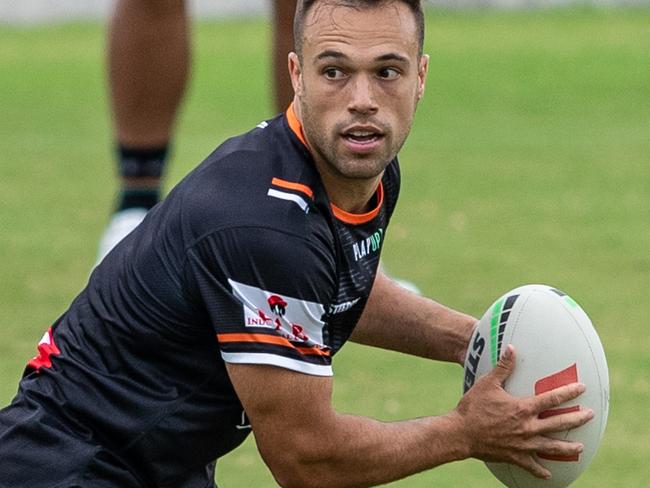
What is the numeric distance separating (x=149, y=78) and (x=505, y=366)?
7.78ft

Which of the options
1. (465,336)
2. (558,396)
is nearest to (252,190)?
(558,396)

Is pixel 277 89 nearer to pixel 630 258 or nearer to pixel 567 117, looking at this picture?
pixel 630 258

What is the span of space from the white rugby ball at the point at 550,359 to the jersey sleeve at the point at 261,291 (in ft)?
1.73

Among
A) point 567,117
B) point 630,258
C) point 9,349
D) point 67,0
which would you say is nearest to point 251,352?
point 9,349

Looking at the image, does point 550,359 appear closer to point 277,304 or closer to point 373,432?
point 373,432

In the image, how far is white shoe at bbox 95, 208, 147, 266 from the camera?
508 cm

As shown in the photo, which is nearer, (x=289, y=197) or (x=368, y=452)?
(x=289, y=197)

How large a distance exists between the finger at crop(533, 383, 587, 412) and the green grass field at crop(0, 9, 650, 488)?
0.90m

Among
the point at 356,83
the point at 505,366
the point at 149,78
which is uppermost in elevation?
the point at 356,83

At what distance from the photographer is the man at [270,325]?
3.12m

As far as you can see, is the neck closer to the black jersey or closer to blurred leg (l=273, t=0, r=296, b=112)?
the black jersey

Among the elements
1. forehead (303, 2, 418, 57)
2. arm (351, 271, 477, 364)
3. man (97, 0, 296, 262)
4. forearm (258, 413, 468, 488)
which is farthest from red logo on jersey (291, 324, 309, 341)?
man (97, 0, 296, 262)

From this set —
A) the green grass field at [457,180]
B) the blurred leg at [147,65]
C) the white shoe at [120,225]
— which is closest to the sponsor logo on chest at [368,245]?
the green grass field at [457,180]

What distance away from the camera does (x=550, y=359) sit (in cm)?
344
